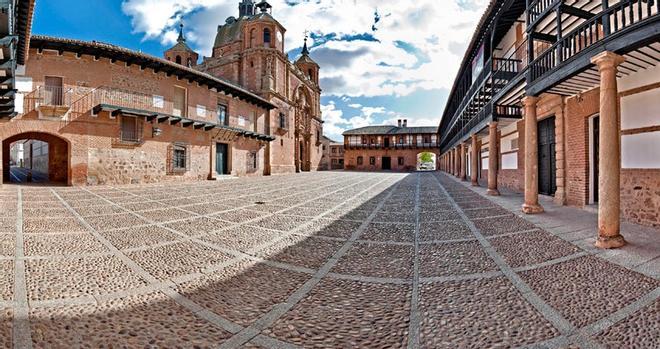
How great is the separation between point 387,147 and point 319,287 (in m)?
47.1

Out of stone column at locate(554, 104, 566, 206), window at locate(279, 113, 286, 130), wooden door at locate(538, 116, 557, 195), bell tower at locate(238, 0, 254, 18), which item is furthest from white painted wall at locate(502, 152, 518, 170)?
bell tower at locate(238, 0, 254, 18)

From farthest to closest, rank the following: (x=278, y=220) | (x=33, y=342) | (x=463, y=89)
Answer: (x=463, y=89) < (x=278, y=220) < (x=33, y=342)

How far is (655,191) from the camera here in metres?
5.13

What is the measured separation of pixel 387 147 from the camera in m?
48.5

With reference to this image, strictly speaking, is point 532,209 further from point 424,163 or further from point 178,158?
point 424,163

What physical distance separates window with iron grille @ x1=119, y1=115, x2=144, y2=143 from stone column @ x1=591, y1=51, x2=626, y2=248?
59.7 ft

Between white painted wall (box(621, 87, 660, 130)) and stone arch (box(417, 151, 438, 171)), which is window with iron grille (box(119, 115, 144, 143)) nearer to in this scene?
white painted wall (box(621, 87, 660, 130))

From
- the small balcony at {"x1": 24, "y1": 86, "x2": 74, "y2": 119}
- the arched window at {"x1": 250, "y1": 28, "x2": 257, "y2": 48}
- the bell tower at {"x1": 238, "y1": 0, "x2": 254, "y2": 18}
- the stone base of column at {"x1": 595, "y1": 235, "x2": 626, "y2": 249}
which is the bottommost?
the stone base of column at {"x1": 595, "y1": 235, "x2": 626, "y2": 249}

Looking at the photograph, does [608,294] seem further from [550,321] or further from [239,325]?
[239,325]

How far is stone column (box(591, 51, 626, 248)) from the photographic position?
423 centimetres

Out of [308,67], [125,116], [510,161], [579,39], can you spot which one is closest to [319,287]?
[579,39]

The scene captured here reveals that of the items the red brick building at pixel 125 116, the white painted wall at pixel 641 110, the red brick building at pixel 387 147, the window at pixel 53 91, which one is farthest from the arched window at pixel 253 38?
the white painted wall at pixel 641 110

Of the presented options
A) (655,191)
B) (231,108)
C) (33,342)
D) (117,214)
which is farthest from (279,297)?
(231,108)

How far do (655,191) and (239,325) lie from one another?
7.21 meters
